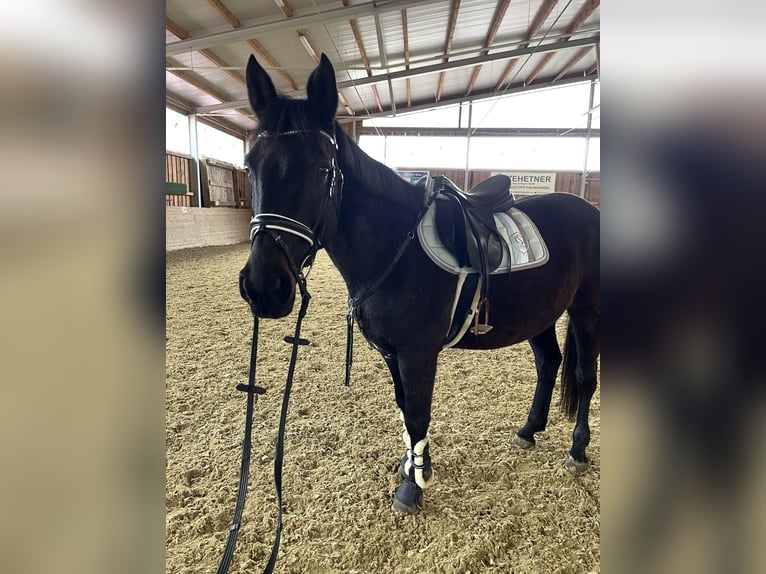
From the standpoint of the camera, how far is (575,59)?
10.7 m

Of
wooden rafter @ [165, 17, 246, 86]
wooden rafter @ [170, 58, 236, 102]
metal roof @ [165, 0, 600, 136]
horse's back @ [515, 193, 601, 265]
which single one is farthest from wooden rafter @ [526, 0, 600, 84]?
horse's back @ [515, 193, 601, 265]

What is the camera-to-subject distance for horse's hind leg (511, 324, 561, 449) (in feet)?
6.31

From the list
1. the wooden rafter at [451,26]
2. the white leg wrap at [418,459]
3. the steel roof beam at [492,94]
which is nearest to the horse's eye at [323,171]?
the white leg wrap at [418,459]

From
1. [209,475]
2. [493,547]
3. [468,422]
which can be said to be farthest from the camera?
[468,422]

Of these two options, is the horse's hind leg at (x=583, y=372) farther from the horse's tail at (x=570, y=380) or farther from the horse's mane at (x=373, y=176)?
the horse's mane at (x=373, y=176)

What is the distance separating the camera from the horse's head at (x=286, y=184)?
3.44ft

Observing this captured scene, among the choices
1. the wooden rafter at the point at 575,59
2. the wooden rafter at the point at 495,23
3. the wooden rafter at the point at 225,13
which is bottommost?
the wooden rafter at the point at 225,13

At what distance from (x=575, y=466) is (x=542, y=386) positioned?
1.25 ft

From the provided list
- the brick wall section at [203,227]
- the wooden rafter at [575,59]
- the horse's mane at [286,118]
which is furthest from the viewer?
the wooden rafter at [575,59]

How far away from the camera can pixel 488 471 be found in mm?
1728

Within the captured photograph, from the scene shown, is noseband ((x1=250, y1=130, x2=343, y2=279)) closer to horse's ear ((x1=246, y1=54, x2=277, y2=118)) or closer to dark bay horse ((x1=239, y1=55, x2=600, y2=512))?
dark bay horse ((x1=239, y1=55, x2=600, y2=512))
